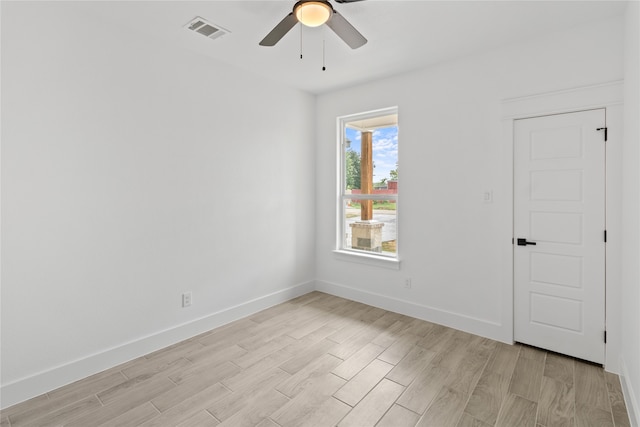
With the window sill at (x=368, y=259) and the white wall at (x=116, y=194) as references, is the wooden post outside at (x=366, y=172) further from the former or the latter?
the white wall at (x=116, y=194)

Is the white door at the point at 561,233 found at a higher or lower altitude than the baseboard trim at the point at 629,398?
A: higher

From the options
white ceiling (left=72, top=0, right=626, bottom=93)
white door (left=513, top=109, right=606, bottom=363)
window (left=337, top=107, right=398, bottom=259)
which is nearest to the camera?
white ceiling (left=72, top=0, right=626, bottom=93)

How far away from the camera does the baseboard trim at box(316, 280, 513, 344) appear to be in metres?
3.01

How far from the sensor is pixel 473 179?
10.2 feet

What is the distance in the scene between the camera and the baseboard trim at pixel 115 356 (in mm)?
2129

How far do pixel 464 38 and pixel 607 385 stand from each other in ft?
9.53

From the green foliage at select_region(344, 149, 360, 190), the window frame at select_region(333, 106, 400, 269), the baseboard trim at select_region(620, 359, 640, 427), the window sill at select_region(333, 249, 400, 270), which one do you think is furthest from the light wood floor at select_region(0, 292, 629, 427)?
the green foliage at select_region(344, 149, 360, 190)

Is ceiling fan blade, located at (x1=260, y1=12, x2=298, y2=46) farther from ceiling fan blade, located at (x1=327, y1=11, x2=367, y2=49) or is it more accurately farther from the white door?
the white door

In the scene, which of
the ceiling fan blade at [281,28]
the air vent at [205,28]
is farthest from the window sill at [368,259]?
the air vent at [205,28]

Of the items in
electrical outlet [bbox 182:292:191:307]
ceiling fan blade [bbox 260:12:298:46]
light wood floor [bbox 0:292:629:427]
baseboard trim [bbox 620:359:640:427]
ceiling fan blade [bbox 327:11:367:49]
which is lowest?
light wood floor [bbox 0:292:629:427]

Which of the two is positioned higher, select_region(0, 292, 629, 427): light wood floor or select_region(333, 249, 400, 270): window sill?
select_region(333, 249, 400, 270): window sill

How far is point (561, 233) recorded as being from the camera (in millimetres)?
2670

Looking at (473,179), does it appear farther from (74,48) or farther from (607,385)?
(74,48)

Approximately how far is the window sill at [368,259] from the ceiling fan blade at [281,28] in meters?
2.58
